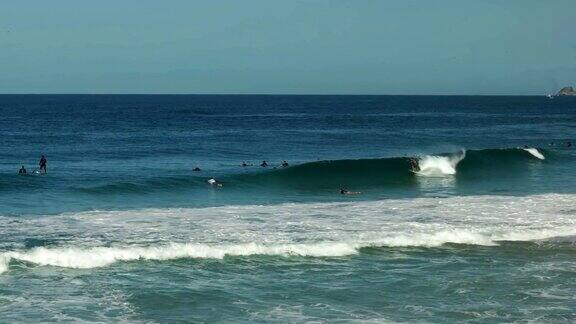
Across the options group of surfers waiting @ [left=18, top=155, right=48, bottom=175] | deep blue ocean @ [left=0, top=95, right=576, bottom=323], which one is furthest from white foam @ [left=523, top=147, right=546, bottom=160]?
group of surfers waiting @ [left=18, top=155, right=48, bottom=175]

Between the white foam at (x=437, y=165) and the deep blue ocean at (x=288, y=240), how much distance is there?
0.21 metres

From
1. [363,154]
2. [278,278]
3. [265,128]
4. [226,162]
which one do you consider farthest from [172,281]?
[265,128]

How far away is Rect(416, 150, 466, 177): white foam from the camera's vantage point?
159 feet

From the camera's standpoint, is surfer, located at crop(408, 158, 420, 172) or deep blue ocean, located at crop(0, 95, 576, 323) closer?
deep blue ocean, located at crop(0, 95, 576, 323)

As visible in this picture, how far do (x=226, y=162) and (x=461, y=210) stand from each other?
23835mm

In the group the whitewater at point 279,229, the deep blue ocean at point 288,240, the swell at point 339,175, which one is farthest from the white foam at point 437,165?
the whitewater at point 279,229

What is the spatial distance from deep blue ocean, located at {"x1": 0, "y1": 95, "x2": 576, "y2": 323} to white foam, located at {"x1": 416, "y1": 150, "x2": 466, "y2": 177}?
0.67ft

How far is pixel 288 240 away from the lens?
24.6 m

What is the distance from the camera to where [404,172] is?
1854 inches

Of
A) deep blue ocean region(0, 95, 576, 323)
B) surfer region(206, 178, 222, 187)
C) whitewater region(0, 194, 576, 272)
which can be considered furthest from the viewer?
surfer region(206, 178, 222, 187)

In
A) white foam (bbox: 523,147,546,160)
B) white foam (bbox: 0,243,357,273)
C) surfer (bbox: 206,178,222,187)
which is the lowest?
white foam (bbox: 0,243,357,273)

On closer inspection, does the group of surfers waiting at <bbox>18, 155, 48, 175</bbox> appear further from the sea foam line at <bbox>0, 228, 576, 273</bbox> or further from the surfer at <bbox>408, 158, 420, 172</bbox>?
the surfer at <bbox>408, 158, 420, 172</bbox>

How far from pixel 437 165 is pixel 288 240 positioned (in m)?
27.3

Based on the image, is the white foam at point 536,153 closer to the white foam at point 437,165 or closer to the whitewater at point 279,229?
the white foam at point 437,165
